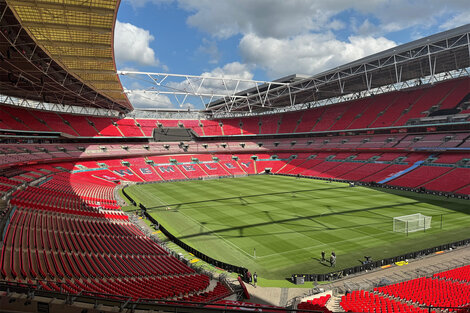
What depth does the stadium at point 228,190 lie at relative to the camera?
14258 mm

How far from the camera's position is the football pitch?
2209 centimetres

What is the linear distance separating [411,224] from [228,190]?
26.3 metres

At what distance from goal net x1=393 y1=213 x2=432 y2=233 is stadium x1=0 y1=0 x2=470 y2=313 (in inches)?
5.5

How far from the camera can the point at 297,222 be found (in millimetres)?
29562

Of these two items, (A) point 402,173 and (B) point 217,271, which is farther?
(A) point 402,173

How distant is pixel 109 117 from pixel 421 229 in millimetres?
65798

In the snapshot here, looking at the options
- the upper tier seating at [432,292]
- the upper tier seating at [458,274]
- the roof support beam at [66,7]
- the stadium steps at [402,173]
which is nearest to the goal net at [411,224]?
the upper tier seating at [458,274]

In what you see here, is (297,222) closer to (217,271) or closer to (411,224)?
(411,224)

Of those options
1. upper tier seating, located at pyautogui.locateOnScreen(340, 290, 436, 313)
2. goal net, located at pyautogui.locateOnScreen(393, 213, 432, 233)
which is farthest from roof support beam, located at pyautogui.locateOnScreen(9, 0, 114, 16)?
goal net, located at pyautogui.locateOnScreen(393, 213, 432, 233)

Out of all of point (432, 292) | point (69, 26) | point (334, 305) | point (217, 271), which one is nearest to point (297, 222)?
point (217, 271)

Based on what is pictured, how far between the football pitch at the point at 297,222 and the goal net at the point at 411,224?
53 cm

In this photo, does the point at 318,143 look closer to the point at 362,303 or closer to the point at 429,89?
the point at 429,89

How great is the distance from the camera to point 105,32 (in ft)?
78.8

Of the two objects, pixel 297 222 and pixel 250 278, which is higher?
pixel 297 222
